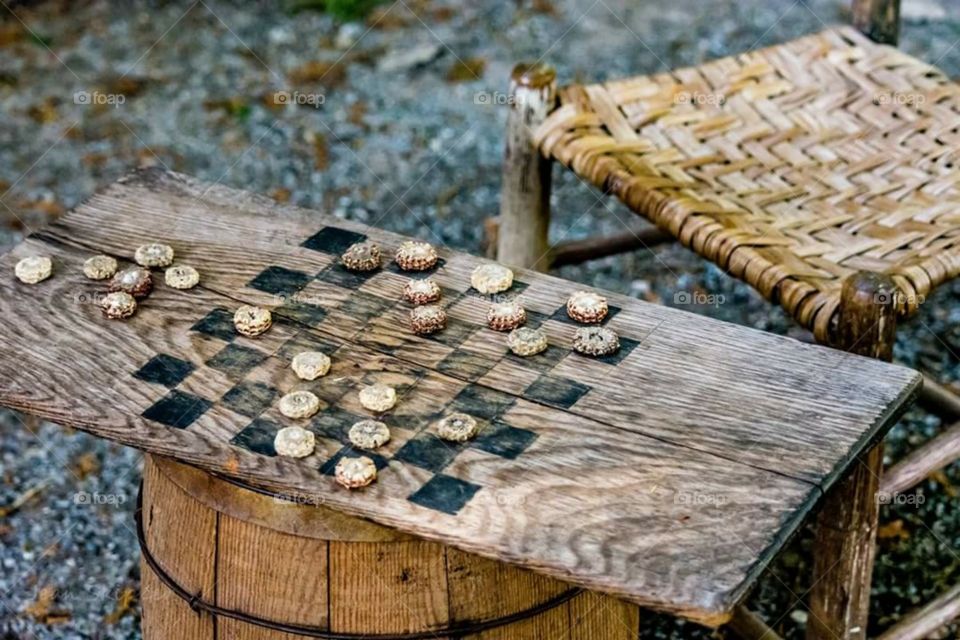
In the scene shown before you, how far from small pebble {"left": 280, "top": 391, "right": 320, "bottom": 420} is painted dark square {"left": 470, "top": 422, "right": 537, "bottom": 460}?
0.15m

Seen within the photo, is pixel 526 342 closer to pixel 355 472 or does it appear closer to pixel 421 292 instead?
pixel 421 292

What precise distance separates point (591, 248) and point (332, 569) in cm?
95

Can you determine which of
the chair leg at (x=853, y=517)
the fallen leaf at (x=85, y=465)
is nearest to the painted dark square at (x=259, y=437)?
the chair leg at (x=853, y=517)

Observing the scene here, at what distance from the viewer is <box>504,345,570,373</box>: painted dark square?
4.24 feet

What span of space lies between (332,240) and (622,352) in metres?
0.39

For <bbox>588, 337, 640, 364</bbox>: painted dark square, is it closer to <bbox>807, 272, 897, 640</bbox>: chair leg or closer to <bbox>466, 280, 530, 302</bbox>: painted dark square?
<bbox>466, 280, 530, 302</bbox>: painted dark square

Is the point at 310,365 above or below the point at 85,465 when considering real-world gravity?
above

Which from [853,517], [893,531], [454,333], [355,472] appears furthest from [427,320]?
[893,531]

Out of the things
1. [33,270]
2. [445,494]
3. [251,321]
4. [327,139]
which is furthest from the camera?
[327,139]

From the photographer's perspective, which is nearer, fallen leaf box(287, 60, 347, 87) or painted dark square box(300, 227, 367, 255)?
painted dark square box(300, 227, 367, 255)

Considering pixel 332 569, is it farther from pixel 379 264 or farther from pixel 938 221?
pixel 938 221

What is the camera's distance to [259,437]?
3.93 feet

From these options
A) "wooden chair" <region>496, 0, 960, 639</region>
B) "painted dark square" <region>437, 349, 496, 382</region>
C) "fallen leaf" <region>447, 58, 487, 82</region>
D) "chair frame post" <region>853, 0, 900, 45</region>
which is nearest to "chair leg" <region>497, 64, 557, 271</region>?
"wooden chair" <region>496, 0, 960, 639</region>

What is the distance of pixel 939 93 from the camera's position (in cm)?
199
